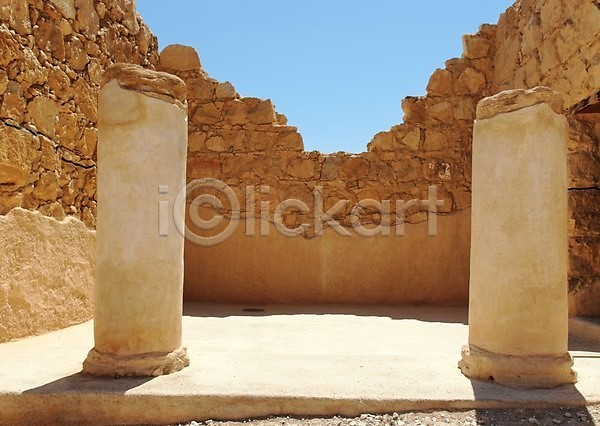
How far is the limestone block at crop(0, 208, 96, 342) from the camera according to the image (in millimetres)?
4426

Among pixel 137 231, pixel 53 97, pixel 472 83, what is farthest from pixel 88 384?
pixel 472 83

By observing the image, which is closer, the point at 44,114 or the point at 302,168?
the point at 44,114

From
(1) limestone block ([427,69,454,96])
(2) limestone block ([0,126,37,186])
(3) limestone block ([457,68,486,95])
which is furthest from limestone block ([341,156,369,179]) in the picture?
(2) limestone block ([0,126,37,186])

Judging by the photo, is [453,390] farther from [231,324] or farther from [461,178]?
[461,178]

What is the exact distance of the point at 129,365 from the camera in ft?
11.0

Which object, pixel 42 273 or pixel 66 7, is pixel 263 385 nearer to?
pixel 42 273

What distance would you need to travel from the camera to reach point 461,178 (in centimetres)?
766

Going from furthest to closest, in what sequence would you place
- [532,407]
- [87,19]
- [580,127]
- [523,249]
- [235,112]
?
[235,112], [87,19], [580,127], [523,249], [532,407]

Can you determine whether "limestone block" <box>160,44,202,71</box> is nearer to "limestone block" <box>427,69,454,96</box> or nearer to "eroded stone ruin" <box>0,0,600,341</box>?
"eroded stone ruin" <box>0,0,600,341</box>

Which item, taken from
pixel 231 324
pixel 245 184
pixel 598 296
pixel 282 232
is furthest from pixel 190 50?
pixel 598 296

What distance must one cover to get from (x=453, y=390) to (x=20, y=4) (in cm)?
464

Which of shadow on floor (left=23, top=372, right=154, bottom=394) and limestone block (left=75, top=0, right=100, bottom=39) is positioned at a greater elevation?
limestone block (left=75, top=0, right=100, bottom=39)

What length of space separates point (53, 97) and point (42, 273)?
66.9 inches

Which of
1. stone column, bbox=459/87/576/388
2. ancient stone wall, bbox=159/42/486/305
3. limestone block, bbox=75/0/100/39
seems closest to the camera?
stone column, bbox=459/87/576/388
